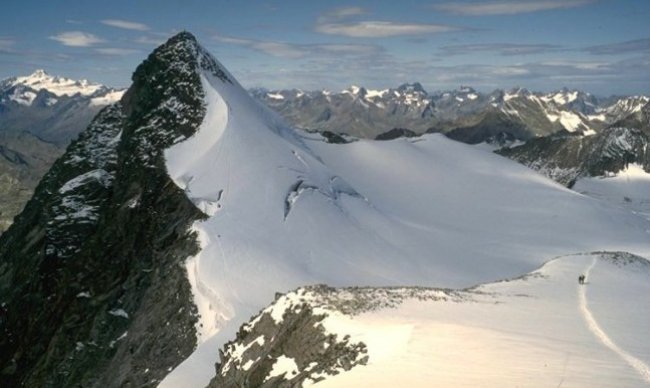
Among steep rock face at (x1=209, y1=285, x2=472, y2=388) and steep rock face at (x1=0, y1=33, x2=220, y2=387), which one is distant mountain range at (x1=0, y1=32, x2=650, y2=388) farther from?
steep rock face at (x1=0, y1=33, x2=220, y2=387)

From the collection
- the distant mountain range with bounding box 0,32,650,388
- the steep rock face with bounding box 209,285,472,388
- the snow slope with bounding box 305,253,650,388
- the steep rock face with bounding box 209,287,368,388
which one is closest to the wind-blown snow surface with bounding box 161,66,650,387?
the distant mountain range with bounding box 0,32,650,388

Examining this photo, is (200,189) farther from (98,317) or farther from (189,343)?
(189,343)

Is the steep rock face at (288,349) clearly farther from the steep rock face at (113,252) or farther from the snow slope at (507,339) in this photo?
the steep rock face at (113,252)

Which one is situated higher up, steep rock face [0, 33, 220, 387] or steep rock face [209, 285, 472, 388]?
steep rock face [209, 285, 472, 388]

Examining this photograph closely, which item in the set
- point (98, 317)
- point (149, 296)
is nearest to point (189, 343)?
point (149, 296)

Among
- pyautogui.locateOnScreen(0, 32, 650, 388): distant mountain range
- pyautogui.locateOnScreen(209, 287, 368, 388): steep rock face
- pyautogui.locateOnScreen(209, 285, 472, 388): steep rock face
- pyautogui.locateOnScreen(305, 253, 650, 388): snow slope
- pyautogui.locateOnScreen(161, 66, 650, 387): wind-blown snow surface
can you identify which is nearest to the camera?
pyautogui.locateOnScreen(305, 253, 650, 388): snow slope
